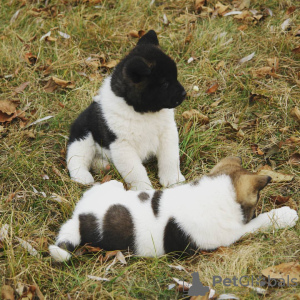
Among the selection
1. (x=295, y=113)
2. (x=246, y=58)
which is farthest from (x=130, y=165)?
(x=246, y=58)

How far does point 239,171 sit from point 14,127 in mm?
3368

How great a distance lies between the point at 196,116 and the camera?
Result: 5.54m

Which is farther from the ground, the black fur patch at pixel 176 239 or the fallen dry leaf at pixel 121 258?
the black fur patch at pixel 176 239

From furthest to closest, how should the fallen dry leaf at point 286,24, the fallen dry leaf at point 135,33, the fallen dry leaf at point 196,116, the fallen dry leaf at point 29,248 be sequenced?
1. the fallen dry leaf at point 135,33
2. the fallen dry leaf at point 286,24
3. the fallen dry leaf at point 196,116
4. the fallen dry leaf at point 29,248

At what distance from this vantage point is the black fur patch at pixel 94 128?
4889 mm

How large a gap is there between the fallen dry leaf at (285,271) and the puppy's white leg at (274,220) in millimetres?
501

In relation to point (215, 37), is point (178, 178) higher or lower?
lower

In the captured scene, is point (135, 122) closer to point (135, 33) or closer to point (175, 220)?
point (175, 220)

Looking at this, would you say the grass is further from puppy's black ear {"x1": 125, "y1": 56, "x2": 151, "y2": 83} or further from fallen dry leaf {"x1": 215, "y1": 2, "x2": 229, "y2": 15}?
puppy's black ear {"x1": 125, "y1": 56, "x2": 151, "y2": 83}

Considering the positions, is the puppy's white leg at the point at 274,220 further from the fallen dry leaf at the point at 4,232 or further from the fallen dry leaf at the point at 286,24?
the fallen dry leaf at the point at 286,24

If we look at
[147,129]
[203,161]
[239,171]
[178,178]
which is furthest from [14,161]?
[239,171]

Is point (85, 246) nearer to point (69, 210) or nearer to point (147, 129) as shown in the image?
point (69, 210)

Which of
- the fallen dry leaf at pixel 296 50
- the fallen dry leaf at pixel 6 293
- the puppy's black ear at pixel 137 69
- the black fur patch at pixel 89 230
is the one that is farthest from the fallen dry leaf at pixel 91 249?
the fallen dry leaf at pixel 296 50

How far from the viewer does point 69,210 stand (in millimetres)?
4438
